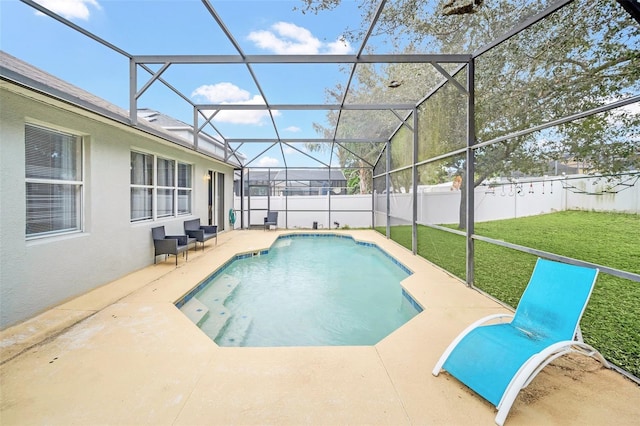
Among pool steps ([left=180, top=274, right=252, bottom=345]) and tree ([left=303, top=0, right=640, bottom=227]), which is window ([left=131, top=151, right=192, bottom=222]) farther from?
tree ([left=303, top=0, right=640, bottom=227])

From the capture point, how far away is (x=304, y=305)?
15.0 feet

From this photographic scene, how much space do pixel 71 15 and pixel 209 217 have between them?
6715 millimetres

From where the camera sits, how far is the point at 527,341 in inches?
86.4

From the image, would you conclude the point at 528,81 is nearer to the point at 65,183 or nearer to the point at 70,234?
the point at 65,183

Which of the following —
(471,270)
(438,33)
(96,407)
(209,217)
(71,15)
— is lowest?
(96,407)

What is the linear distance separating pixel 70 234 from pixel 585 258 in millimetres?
8240

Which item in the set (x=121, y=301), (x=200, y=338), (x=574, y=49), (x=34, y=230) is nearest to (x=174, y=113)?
(x=34, y=230)

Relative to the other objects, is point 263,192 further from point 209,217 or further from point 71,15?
point 71,15

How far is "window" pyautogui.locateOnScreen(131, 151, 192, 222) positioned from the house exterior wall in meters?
0.25

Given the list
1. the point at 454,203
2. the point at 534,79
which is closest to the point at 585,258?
the point at 454,203

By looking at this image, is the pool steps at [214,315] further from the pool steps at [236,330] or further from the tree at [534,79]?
the tree at [534,79]

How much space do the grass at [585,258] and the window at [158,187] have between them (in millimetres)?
6472

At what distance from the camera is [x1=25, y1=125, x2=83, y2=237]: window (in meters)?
3.48

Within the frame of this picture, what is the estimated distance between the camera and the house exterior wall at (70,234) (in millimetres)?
3070
